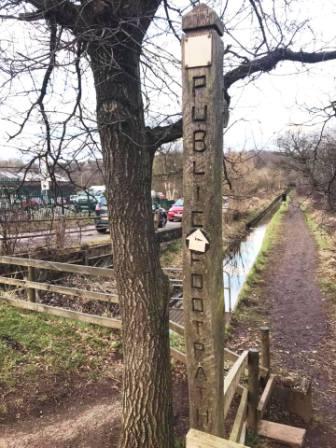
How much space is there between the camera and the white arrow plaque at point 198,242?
229 cm

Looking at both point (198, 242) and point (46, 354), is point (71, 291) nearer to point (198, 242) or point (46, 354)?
point (46, 354)

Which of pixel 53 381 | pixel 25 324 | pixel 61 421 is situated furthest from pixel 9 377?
pixel 25 324

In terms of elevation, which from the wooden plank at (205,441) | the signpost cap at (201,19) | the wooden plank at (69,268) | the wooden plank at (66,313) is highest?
the signpost cap at (201,19)

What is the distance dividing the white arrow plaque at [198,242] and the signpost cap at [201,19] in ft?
3.66

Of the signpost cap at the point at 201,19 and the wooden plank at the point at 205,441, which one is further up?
the signpost cap at the point at 201,19

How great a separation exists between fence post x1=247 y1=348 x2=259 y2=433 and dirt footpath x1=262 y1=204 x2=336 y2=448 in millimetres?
754

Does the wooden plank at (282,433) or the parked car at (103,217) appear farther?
the parked car at (103,217)

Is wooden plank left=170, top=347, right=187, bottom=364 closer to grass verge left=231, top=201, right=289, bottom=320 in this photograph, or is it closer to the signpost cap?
the signpost cap

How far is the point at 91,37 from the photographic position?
2.74 meters

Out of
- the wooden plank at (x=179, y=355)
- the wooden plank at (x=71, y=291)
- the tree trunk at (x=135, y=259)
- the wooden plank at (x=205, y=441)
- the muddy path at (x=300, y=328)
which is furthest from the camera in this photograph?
the wooden plank at (x=71, y=291)

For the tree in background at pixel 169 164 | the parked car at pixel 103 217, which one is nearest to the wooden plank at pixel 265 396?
the tree in background at pixel 169 164

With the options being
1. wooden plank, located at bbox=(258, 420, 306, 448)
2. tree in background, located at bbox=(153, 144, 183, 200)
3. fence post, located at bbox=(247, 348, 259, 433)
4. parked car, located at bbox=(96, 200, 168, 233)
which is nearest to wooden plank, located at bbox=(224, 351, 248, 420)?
fence post, located at bbox=(247, 348, 259, 433)

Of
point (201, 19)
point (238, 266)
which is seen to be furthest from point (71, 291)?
point (238, 266)

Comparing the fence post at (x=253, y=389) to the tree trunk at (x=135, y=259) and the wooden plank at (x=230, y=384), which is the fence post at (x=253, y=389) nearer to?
the wooden plank at (x=230, y=384)
